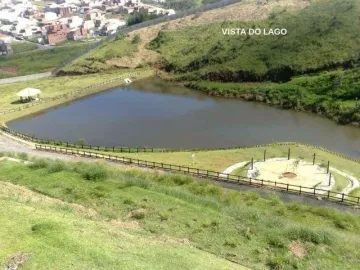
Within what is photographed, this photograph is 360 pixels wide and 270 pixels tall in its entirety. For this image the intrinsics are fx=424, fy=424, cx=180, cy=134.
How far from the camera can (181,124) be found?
63.2 metres

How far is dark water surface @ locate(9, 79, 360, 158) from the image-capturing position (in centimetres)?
5569

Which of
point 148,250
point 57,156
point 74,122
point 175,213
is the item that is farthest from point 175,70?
point 148,250

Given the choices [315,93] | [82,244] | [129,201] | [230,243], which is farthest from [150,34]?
[82,244]

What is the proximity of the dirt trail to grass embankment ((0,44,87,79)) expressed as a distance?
2470 cm

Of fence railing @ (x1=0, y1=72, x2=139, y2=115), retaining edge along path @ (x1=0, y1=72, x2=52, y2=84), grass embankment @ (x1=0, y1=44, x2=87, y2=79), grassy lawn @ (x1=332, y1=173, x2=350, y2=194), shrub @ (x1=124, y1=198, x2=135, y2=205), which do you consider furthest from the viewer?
grass embankment @ (x1=0, y1=44, x2=87, y2=79)

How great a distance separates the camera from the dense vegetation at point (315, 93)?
6400 cm

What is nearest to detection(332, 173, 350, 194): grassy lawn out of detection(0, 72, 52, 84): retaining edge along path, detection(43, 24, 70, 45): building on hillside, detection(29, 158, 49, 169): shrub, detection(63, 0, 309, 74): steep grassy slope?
detection(29, 158, 49, 169): shrub

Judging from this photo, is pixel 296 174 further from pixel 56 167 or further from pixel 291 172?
pixel 56 167

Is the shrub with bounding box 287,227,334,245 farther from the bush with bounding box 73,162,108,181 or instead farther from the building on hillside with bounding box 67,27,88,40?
the building on hillside with bounding box 67,27,88,40

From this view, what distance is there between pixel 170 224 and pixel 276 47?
70.5m

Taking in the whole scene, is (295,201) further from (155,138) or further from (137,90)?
(137,90)

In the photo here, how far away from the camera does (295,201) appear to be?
33.7m

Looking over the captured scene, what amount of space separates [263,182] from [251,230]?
13.0 meters

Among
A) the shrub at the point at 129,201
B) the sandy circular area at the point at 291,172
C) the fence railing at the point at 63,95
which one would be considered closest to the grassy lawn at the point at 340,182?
the sandy circular area at the point at 291,172
